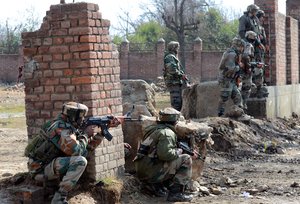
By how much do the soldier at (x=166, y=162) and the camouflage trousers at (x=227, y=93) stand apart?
478 centimetres

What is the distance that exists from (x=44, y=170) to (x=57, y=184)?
0.25m

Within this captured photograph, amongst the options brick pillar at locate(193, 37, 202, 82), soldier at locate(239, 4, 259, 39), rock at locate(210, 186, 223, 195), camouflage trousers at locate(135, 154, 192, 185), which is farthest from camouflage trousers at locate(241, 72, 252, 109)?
brick pillar at locate(193, 37, 202, 82)

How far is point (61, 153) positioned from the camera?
5141 mm

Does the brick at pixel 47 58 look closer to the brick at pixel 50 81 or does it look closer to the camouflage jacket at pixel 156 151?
the brick at pixel 50 81

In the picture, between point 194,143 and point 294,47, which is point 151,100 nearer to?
point 194,143

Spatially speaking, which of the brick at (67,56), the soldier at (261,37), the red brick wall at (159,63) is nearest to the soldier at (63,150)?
the brick at (67,56)

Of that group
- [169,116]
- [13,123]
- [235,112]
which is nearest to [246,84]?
[235,112]

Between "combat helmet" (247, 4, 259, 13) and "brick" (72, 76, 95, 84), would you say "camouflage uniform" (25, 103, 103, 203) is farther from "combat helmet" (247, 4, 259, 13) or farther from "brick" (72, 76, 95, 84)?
"combat helmet" (247, 4, 259, 13)

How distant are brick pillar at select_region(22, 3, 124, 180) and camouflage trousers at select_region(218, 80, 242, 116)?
16.6 ft

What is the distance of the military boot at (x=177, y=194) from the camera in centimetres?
585

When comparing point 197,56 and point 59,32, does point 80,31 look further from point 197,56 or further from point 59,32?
point 197,56

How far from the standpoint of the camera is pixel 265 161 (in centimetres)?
878

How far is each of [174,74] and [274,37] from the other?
12.9 feet

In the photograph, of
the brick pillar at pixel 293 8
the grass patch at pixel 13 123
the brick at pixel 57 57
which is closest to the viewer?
the brick at pixel 57 57
